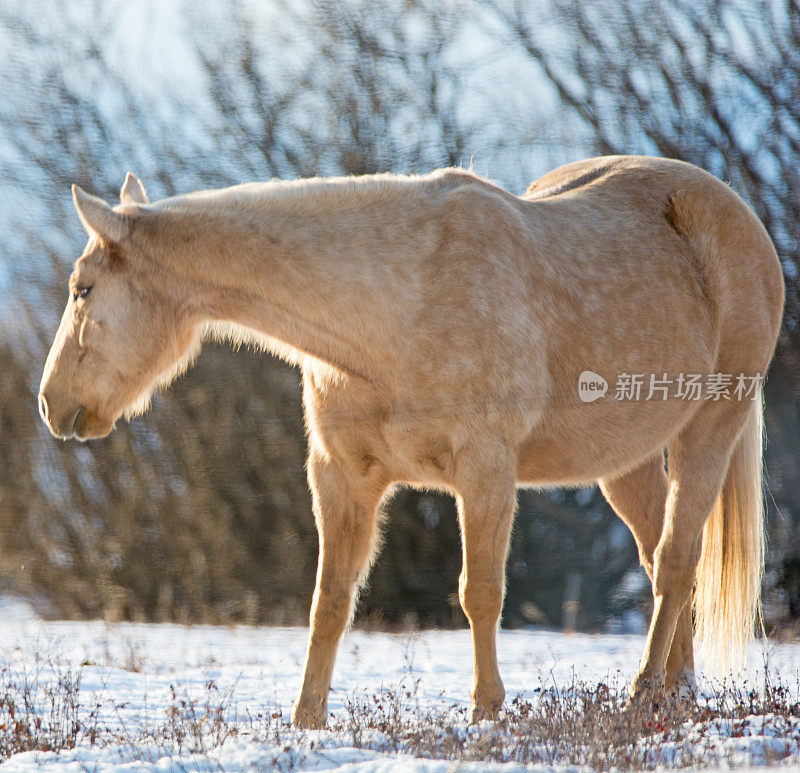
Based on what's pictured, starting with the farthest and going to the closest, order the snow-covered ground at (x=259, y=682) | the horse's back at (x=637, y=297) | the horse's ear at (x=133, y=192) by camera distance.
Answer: the horse's back at (x=637, y=297)
the horse's ear at (x=133, y=192)
the snow-covered ground at (x=259, y=682)

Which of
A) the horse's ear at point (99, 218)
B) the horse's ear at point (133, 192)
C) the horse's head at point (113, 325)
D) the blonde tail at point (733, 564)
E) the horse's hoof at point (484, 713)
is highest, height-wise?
the horse's ear at point (133, 192)

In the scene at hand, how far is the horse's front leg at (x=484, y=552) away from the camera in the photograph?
3.35m

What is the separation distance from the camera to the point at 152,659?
6074 millimetres

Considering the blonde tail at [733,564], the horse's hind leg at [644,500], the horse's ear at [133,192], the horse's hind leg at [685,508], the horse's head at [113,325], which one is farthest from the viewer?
the horse's hind leg at [644,500]

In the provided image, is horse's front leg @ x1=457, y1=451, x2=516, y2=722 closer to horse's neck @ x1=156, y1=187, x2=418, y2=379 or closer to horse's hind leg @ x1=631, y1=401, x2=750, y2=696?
horse's neck @ x1=156, y1=187, x2=418, y2=379

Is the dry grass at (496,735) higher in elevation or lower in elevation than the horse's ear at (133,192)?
lower

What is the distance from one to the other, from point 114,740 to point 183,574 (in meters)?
4.69

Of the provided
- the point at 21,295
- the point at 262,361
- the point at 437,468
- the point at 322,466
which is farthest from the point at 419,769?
the point at 21,295

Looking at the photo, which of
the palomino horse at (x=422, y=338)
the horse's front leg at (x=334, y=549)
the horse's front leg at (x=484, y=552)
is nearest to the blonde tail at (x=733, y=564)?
the palomino horse at (x=422, y=338)

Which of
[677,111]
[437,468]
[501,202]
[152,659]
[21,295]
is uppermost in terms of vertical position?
[677,111]

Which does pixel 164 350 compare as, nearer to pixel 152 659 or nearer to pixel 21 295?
pixel 152 659

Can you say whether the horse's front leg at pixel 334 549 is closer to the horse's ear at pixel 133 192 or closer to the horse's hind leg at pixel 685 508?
the horse's ear at pixel 133 192

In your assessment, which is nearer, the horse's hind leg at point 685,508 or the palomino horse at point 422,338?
the palomino horse at point 422,338

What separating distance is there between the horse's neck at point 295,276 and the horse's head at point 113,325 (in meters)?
0.12
